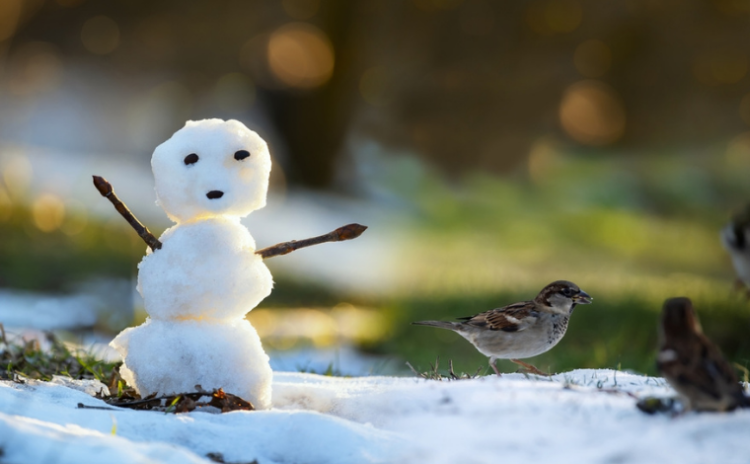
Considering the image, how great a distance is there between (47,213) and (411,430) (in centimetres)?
870

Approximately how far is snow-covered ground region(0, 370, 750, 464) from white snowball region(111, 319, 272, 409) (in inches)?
9.5

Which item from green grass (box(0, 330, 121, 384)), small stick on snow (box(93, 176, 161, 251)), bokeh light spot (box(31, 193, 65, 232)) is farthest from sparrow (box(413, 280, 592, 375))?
bokeh light spot (box(31, 193, 65, 232))

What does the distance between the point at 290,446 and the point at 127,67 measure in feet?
54.2

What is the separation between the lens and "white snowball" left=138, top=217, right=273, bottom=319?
9.20 feet

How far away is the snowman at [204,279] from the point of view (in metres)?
2.80

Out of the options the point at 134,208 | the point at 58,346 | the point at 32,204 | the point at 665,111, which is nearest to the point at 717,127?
the point at 665,111

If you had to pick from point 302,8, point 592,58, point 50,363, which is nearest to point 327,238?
point 50,363

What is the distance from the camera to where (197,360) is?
9.14 feet

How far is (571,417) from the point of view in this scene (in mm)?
2178

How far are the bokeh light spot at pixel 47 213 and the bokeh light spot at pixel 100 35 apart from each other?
547cm

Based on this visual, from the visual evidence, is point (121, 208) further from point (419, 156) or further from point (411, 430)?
point (419, 156)

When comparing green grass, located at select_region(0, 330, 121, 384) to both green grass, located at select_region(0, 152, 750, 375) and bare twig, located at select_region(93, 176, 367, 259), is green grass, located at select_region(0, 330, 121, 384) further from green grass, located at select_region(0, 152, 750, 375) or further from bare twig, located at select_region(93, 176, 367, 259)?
green grass, located at select_region(0, 152, 750, 375)

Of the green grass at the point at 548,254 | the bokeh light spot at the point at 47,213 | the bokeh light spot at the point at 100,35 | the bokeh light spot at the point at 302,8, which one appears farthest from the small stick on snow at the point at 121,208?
the bokeh light spot at the point at 100,35

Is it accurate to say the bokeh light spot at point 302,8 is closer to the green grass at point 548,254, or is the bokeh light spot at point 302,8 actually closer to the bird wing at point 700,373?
the green grass at point 548,254
